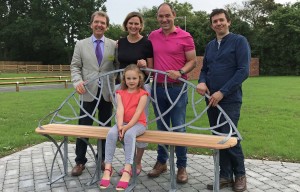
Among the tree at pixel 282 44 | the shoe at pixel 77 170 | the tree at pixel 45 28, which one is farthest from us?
the tree at pixel 45 28

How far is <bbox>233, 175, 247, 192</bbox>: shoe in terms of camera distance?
431 cm

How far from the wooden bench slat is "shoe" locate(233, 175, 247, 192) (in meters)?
0.63

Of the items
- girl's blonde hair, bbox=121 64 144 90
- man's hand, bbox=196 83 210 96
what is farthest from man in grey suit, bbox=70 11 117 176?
man's hand, bbox=196 83 210 96

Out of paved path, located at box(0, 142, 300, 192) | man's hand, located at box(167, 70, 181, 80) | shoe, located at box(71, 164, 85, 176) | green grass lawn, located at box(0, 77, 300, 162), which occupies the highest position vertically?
man's hand, located at box(167, 70, 181, 80)

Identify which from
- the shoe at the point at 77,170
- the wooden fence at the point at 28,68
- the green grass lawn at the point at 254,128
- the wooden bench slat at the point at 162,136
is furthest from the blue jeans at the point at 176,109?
the wooden fence at the point at 28,68

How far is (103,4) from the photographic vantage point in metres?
49.2

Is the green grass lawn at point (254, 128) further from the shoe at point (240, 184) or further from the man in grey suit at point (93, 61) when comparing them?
the man in grey suit at point (93, 61)

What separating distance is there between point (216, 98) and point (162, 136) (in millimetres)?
747

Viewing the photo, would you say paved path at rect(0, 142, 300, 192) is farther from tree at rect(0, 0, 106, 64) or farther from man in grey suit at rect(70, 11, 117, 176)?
tree at rect(0, 0, 106, 64)

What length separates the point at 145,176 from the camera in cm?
494

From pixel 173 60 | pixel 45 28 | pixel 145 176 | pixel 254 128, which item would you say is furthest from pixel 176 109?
pixel 45 28

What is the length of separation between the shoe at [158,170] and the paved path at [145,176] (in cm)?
6

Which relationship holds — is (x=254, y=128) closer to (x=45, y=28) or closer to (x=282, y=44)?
(x=282, y=44)

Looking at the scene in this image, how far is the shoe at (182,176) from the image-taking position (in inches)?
182
